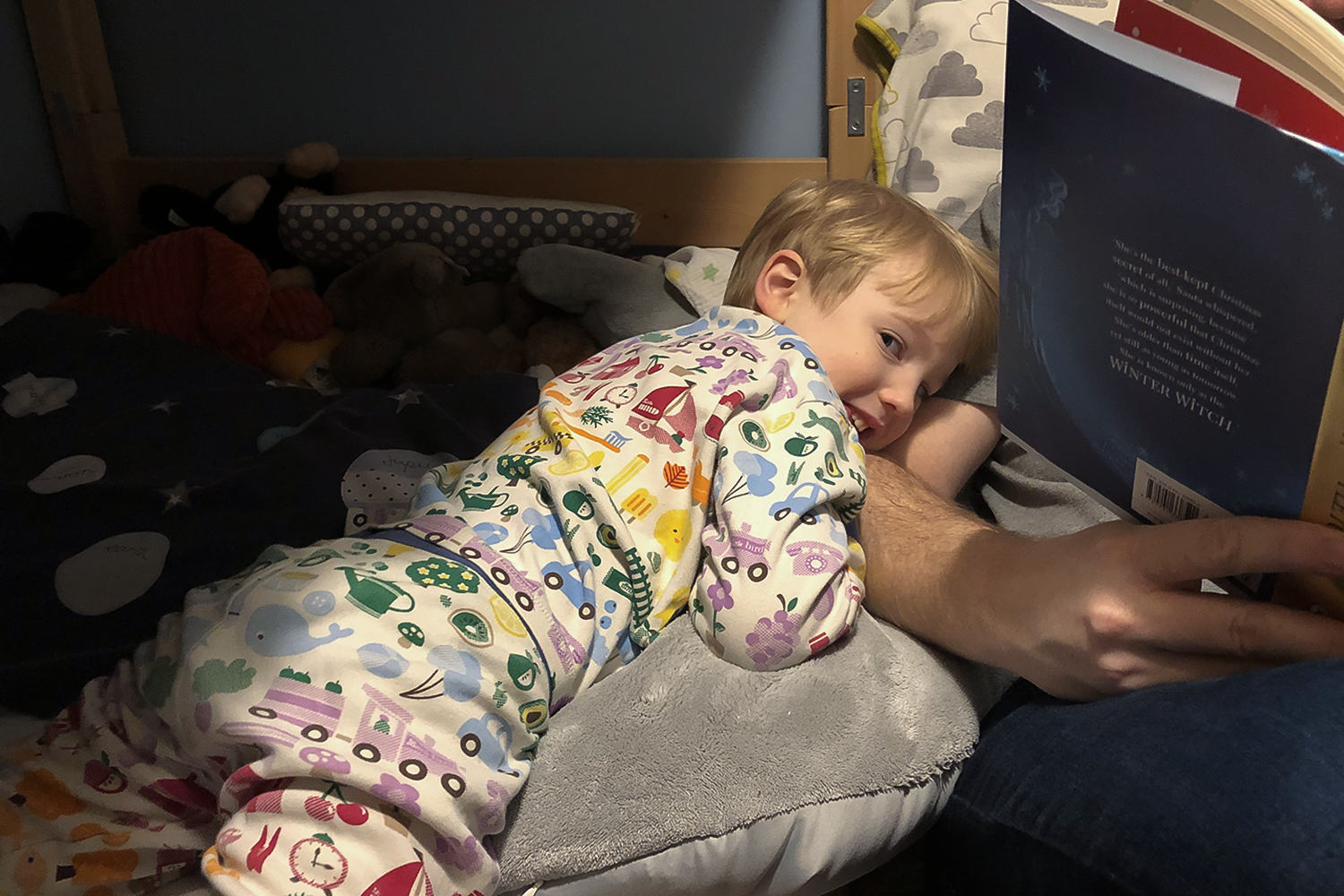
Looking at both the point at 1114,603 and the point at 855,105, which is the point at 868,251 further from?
the point at 855,105

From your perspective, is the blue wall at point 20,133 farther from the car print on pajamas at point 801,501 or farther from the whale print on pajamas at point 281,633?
the car print on pajamas at point 801,501

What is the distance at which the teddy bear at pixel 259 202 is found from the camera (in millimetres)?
1627

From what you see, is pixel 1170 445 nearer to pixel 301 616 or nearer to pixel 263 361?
pixel 301 616

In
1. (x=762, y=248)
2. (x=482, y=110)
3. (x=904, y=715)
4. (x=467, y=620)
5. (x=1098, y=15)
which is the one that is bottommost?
(x=904, y=715)

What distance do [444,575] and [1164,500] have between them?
1.64ft

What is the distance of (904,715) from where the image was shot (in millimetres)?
759

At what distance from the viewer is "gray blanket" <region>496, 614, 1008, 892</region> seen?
67 cm

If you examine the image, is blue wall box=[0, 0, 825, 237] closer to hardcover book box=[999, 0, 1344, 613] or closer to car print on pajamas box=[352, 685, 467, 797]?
hardcover book box=[999, 0, 1344, 613]

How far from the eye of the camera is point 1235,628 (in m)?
0.57

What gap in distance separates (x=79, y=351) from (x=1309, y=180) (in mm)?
1423

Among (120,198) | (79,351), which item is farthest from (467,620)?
(120,198)

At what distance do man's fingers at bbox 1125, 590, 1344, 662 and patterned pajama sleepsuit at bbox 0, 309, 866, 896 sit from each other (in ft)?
0.85

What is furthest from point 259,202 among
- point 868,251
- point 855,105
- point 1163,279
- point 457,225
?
point 1163,279

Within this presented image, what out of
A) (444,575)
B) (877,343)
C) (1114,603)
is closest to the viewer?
(1114,603)
